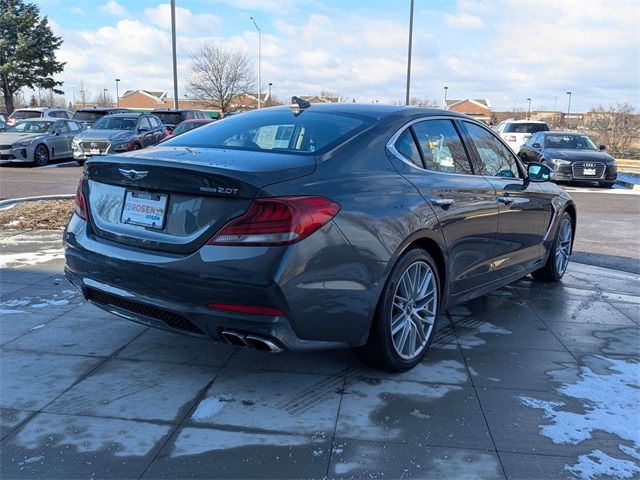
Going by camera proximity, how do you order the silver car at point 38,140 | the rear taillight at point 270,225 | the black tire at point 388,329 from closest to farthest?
the rear taillight at point 270,225, the black tire at point 388,329, the silver car at point 38,140

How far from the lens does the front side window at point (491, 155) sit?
15.1 feet

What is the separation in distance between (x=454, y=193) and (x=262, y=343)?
1810mm

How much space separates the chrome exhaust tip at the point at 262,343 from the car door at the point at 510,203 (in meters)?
2.28

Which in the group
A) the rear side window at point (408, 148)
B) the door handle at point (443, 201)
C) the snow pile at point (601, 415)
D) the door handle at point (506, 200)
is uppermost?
the rear side window at point (408, 148)

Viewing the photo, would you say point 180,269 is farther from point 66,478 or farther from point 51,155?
point 51,155

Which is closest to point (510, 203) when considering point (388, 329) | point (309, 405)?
point (388, 329)

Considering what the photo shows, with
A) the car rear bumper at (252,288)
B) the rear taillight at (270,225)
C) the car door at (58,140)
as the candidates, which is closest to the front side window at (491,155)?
the car rear bumper at (252,288)

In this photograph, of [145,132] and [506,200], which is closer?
[506,200]

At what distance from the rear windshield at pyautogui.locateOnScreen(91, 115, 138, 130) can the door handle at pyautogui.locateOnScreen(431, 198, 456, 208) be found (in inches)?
605

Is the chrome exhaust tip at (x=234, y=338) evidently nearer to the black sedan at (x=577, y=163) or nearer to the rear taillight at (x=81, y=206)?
the rear taillight at (x=81, y=206)

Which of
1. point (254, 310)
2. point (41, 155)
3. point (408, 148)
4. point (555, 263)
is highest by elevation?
point (408, 148)

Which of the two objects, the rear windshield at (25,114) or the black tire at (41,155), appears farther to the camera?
the rear windshield at (25,114)

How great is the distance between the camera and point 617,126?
28312 mm

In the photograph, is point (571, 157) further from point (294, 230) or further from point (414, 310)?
point (294, 230)
